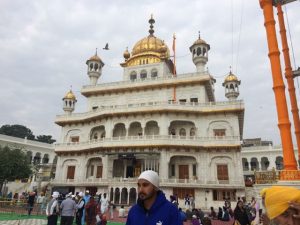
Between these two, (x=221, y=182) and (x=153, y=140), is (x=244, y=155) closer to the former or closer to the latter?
(x=221, y=182)

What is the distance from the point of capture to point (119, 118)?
32094 mm

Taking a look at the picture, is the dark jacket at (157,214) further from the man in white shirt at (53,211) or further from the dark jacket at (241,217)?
the man in white shirt at (53,211)

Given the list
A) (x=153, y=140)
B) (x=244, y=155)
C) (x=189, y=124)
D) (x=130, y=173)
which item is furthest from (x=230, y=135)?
(x=244, y=155)

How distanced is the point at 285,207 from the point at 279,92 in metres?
16.0

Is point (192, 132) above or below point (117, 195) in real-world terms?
above

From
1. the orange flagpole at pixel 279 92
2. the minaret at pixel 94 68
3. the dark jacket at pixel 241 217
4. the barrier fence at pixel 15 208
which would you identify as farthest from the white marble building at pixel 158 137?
the dark jacket at pixel 241 217

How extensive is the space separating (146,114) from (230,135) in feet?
32.3

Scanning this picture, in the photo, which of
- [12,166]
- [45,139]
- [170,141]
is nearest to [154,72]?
[170,141]

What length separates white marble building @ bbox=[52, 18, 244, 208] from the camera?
27.4 metres

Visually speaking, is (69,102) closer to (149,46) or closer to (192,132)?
(149,46)

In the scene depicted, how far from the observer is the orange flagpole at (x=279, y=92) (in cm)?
1556

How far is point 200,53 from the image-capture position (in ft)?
109

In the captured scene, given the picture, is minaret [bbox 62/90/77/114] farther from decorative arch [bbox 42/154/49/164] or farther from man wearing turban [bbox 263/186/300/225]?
man wearing turban [bbox 263/186/300/225]

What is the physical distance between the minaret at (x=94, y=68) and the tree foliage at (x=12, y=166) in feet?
45.8
